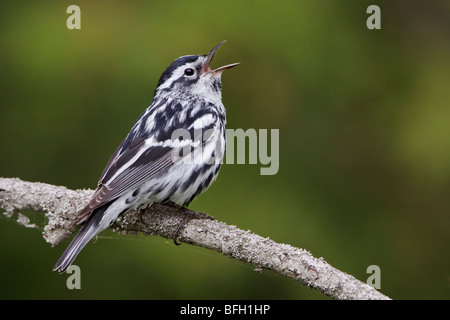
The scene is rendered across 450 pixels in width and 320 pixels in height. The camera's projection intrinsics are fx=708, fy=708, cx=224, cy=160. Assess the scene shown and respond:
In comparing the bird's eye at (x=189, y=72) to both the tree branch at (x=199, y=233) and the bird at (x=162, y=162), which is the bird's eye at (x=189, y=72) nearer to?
the bird at (x=162, y=162)

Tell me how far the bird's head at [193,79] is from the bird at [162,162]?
24 millimetres

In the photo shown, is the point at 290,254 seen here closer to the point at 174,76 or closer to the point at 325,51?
the point at 174,76

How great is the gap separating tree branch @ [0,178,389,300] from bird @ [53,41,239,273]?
20 cm

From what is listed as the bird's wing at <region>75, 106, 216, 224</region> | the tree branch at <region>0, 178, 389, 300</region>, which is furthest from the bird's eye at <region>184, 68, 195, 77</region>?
the tree branch at <region>0, 178, 389, 300</region>

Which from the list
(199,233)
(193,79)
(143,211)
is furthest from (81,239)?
(193,79)

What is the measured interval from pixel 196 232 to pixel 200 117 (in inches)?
38.9

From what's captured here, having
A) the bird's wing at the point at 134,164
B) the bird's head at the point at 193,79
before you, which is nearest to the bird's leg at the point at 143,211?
the bird's wing at the point at 134,164

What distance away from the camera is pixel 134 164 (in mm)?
4723

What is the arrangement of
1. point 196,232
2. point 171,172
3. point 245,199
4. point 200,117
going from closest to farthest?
point 196,232 → point 171,172 → point 200,117 → point 245,199

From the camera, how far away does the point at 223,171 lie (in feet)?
19.7

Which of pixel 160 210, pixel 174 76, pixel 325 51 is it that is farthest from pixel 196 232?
pixel 325 51

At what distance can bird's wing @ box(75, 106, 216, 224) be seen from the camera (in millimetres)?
4484

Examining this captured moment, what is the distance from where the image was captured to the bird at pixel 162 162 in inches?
177

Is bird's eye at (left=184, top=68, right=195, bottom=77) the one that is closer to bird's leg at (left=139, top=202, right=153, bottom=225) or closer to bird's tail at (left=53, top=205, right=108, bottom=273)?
bird's leg at (left=139, top=202, right=153, bottom=225)
